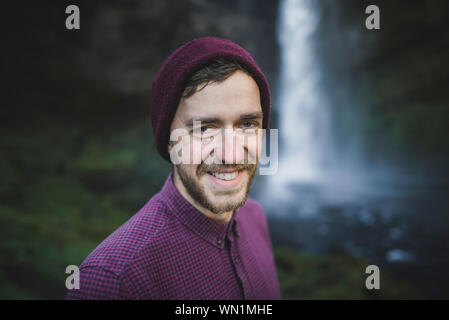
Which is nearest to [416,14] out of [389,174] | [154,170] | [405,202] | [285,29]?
[285,29]

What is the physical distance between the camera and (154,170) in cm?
928

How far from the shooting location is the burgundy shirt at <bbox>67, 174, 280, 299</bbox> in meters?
1.13

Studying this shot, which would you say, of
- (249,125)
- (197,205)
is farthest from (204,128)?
(197,205)

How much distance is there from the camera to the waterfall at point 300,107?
38.8 ft

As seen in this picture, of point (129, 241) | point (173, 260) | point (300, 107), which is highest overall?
point (300, 107)

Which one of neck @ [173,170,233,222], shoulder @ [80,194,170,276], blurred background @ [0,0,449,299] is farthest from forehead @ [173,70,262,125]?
blurred background @ [0,0,449,299]

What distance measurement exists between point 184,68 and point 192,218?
0.81 meters

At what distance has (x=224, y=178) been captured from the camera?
140cm

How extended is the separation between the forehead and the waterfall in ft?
31.9

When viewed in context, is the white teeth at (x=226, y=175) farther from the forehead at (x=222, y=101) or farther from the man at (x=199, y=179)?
the forehead at (x=222, y=101)

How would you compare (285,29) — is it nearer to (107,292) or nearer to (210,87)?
(210,87)

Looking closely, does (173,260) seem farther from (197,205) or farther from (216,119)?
(216,119)

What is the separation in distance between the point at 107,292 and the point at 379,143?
48.3ft

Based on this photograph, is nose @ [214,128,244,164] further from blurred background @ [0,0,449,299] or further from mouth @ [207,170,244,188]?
blurred background @ [0,0,449,299]
